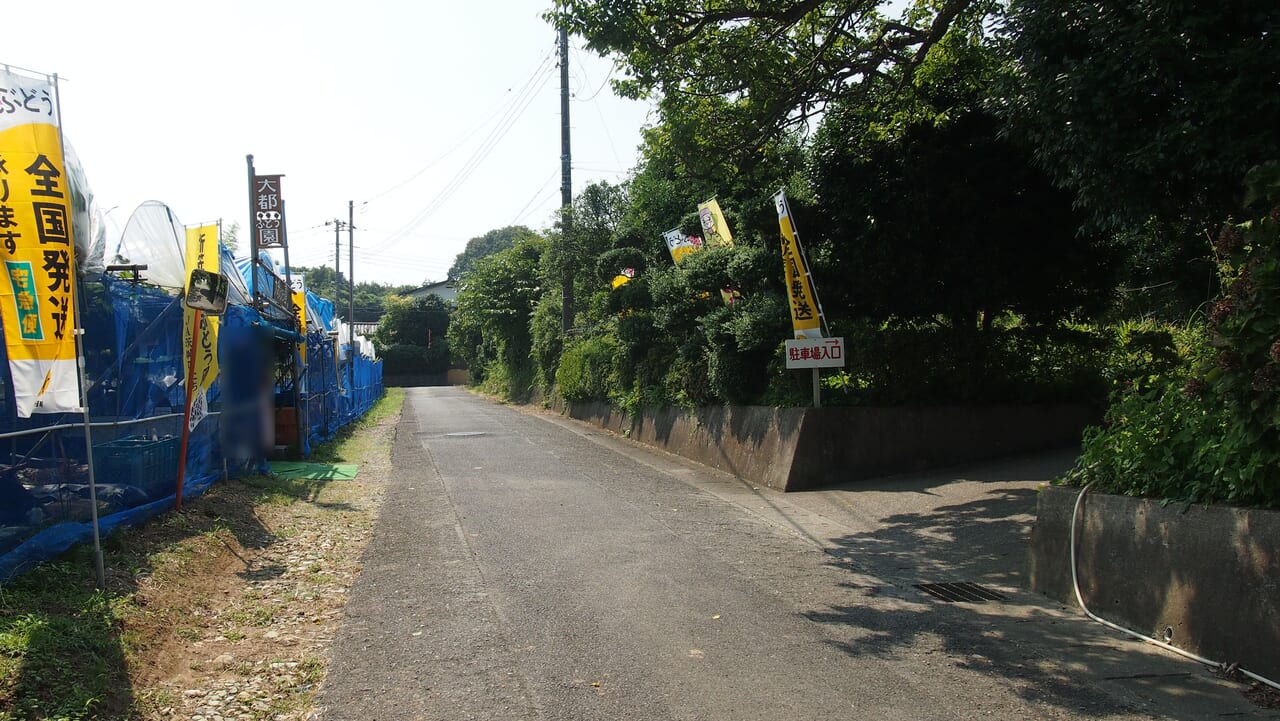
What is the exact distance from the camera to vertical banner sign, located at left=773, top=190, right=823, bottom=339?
1179 centimetres

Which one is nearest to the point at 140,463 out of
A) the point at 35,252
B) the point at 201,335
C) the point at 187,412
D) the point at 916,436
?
the point at 187,412

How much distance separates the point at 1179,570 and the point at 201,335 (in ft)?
29.0

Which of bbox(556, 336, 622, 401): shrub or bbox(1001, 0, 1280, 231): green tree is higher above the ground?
bbox(1001, 0, 1280, 231): green tree

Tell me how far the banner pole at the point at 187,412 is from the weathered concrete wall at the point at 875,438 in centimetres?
755

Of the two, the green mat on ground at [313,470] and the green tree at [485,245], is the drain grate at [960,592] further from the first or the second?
the green tree at [485,245]

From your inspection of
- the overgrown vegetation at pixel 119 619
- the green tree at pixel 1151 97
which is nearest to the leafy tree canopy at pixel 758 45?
the green tree at pixel 1151 97

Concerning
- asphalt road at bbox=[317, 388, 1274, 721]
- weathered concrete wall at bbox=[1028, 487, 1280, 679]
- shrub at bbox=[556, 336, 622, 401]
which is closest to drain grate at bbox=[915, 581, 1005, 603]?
asphalt road at bbox=[317, 388, 1274, 721]

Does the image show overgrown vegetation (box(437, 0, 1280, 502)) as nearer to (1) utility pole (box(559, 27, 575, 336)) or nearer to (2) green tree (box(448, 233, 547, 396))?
(1) utility pole (box(559, 27, 575, 336))

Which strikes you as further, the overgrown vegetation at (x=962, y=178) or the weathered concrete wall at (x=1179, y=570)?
the overgrown vegetation at (x=962, y=178)

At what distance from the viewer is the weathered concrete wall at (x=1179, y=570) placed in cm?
462

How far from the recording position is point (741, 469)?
13664 millimetres

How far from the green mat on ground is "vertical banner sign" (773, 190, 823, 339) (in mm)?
7202

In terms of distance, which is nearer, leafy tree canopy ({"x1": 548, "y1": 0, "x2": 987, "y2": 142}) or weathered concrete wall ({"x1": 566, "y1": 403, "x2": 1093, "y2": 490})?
leafy tree canopy ({"x1": 548, "y1": 0, "x2": 987, "y2": 142})

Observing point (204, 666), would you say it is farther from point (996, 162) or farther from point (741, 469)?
point (996, 162)
